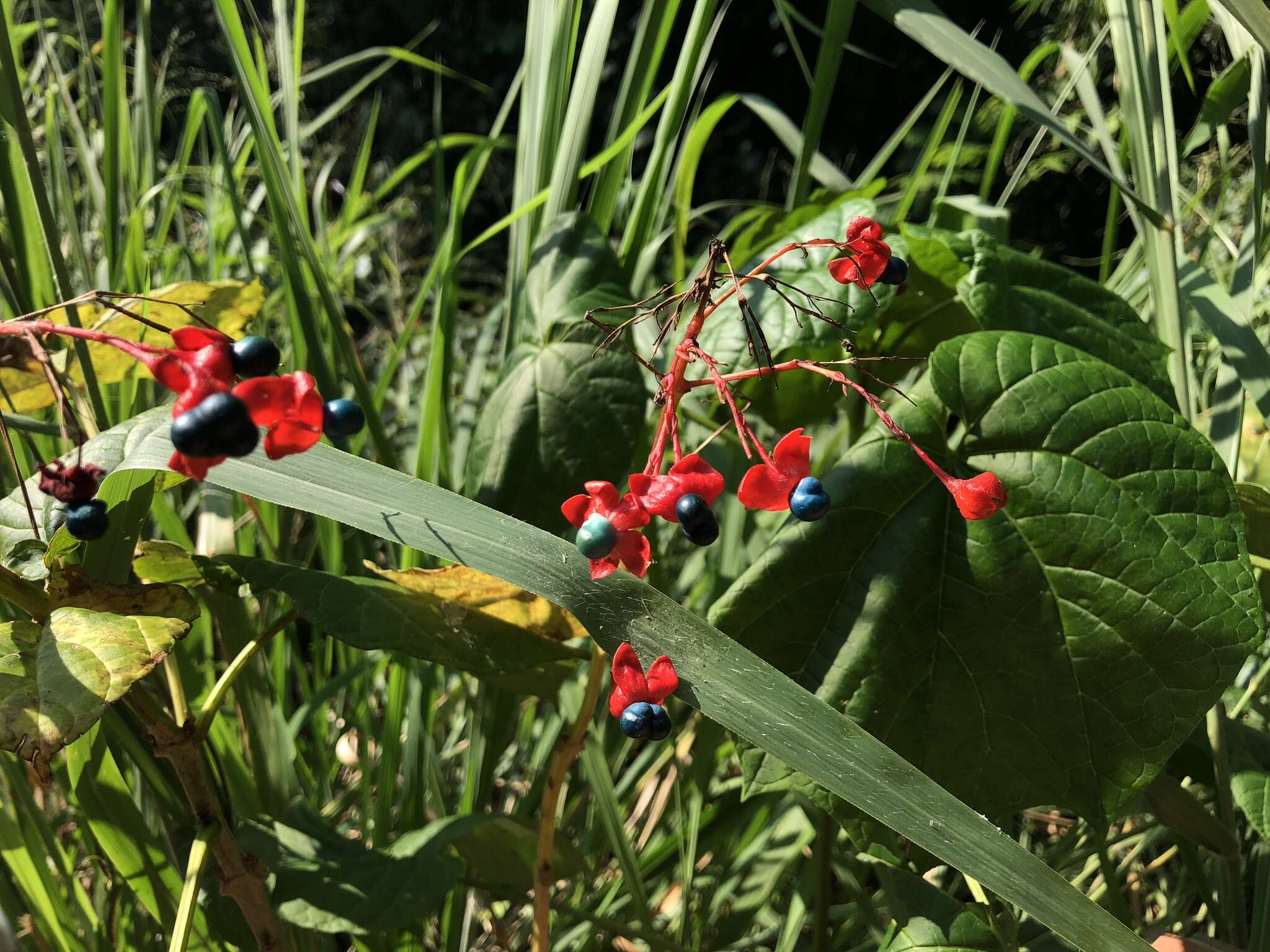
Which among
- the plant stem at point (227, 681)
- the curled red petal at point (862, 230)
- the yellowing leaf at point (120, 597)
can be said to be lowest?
the plant stem at point (227, 681)

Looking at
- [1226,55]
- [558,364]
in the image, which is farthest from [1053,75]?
[558,364]

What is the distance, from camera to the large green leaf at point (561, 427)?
2.67ft

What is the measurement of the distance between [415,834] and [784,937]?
13.2 inches

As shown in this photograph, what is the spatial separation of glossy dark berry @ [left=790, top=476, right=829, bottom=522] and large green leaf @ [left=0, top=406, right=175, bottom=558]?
0.37 m

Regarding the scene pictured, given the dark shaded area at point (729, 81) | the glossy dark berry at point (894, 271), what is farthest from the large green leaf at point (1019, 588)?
the dark shaded area at point (729, 81)

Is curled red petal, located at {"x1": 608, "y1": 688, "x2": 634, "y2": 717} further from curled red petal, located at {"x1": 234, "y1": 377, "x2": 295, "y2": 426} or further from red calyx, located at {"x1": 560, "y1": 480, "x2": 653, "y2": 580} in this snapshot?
curled red petal, located at {"x1": 234, "y1": 377, "x2": 295, "y2": 426}

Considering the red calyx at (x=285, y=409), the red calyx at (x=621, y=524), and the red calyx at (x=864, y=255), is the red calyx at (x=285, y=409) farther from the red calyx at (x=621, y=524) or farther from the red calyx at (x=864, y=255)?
the red calyx at (x=864, y=255)

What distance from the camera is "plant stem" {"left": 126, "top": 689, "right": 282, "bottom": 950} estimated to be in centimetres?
60

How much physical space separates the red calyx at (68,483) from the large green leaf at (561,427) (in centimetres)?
36

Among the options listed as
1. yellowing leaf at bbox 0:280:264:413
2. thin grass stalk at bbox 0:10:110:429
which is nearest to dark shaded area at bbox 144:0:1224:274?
yellowing leaf at bbox 0:280:264:413

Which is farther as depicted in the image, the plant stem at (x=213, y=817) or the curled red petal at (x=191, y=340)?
the plant stem at (x=213, y=817)

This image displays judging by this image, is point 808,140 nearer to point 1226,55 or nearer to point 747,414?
point 747,414

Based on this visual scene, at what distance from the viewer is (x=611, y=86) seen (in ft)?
12.8

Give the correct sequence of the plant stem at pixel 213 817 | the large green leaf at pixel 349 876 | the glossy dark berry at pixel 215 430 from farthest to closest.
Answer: the large green leaf at pixel 349 876
the plant stem at pixel 213 817
the glossy dark berry at pixel 215 430
